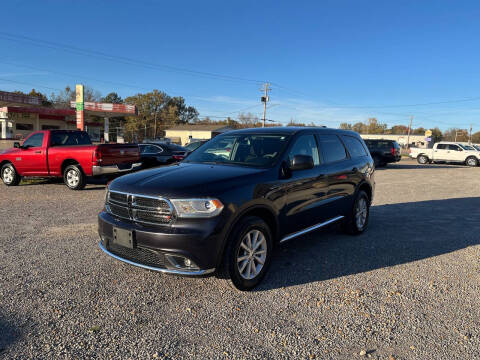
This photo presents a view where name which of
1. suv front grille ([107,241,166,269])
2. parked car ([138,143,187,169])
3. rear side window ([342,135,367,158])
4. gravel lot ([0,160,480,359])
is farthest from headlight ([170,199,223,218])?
parked car ([138,143,187,169])

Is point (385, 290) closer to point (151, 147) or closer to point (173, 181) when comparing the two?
point (173, 181)

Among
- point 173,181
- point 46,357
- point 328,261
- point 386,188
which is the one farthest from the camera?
point 386,188

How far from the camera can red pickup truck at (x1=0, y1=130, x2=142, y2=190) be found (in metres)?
9.80

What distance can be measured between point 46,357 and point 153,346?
77cm

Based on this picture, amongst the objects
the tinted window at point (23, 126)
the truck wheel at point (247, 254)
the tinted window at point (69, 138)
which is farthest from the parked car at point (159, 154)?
the tinted window at point (23, 126)

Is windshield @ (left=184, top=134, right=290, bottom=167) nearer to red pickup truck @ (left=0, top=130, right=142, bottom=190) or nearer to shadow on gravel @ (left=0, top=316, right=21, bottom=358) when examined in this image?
shadow on gravel @ (left=0, top=316, right=21, bottom=358)

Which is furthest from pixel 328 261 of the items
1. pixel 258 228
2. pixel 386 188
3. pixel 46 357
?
pixel 386 188

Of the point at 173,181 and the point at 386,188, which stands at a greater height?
the point at 173,181

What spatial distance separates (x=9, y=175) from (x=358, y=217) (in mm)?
10725

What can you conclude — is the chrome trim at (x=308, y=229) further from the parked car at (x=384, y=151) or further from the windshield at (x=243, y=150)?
the parked car at (x=384, y=151)

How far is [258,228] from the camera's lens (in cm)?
369

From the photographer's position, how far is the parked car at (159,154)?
12695 millimetres

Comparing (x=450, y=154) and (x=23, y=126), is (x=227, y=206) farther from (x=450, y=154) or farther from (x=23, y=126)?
(x=23, y=126)

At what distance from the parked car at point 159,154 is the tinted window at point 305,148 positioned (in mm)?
8122
